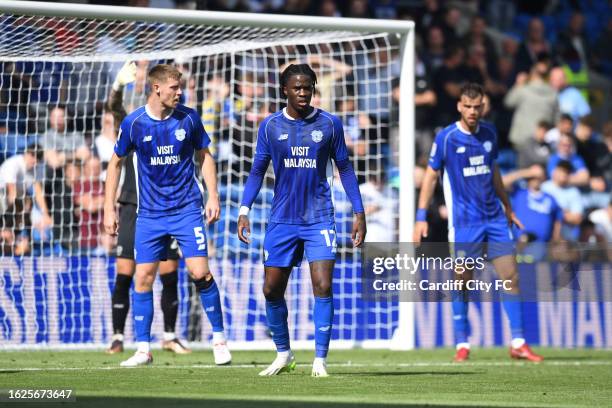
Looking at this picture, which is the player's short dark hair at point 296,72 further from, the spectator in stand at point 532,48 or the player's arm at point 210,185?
the spectator in stand at point 532,48

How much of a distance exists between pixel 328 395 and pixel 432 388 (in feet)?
3.80

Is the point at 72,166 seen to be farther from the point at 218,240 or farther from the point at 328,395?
the point at 328,395

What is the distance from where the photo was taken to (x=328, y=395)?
25.9 ft

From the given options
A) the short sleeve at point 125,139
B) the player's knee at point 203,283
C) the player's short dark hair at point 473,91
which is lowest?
the player's knee at point 203,283

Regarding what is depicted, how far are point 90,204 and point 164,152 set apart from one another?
4.44 meters

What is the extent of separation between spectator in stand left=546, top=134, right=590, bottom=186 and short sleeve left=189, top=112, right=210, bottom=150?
9.17 m

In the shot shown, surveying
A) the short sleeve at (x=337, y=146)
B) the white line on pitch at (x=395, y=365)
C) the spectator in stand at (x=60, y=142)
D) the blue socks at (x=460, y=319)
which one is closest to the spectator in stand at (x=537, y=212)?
the blue socks at (x=460, y=319)

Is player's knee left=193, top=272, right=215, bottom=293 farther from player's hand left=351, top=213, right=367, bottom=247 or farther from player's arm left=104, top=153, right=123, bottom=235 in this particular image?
player's hand left=351, top=213, right=367, bottom=247

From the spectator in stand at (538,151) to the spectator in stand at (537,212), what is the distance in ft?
5.00

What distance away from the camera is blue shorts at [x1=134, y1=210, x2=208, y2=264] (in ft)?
33.8

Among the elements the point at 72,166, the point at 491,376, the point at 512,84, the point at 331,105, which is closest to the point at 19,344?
the point at 72,166

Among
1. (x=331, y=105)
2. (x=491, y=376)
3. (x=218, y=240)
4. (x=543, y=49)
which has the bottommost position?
(x=491, y=376)

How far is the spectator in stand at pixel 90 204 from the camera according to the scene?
1445 centimetres

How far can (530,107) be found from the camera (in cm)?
1930
